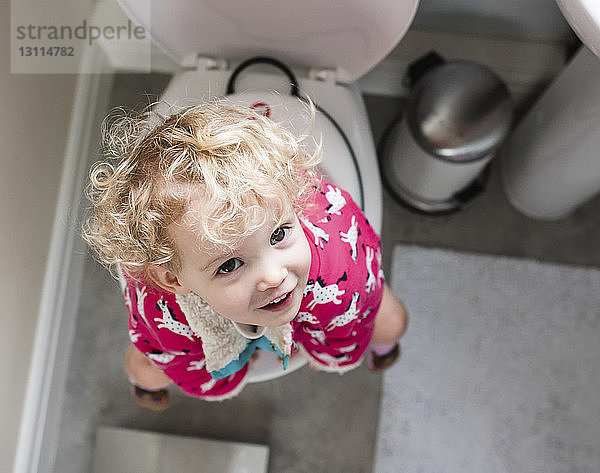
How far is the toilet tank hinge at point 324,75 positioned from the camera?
0.93 metres

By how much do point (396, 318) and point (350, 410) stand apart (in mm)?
305

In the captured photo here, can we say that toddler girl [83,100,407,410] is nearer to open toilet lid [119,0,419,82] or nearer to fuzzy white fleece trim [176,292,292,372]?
fuzzy white fleece trim [176,292,292,372]

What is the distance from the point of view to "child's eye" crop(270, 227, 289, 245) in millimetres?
591

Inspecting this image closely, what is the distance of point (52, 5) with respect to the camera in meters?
1.04

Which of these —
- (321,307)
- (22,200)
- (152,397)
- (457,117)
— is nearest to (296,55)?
(457,117)

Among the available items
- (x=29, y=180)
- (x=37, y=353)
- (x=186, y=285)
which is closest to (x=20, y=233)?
(x=29, y=180)

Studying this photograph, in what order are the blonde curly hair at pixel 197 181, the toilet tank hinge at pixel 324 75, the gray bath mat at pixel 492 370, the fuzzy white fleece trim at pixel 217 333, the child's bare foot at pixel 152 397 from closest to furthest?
the blonde curly hair at pixel 197 181 → the fuzzy white fleece trim at pixel 217 333 → the toilet tank hinge at pixel 324 75 → the child's bare foot at pixel 152 397 → the gray bath mat at pixel 492 370

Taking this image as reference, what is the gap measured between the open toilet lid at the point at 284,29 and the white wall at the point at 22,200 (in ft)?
0.81

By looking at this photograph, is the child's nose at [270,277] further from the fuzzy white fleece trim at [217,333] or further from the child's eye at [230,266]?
the fuzzy white fleece trim at [217,333]

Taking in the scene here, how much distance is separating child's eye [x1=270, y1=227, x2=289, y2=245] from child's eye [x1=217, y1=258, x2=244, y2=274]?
0.11ft

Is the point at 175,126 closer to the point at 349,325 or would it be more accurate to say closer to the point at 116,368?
the point at 349,325

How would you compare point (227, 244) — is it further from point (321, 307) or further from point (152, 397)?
point (152, 397)

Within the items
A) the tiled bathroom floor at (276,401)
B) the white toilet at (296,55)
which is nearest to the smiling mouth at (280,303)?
the white toilet at (296,55)

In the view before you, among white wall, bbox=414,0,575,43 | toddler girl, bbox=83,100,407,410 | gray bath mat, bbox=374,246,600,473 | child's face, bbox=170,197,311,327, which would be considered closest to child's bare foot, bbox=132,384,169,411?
toddler girl, bbox=83,100,407,410
